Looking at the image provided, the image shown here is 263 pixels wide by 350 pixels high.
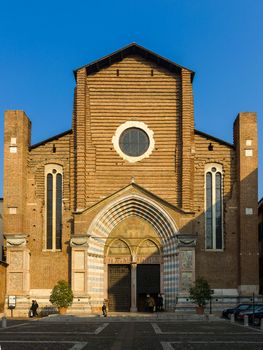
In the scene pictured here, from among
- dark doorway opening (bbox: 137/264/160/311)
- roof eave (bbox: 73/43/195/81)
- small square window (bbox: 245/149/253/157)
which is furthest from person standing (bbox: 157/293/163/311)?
roof eave (bbox: 73/43/195/81)

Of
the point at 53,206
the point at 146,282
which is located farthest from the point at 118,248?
the point at 53,206

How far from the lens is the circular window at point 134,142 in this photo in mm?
43719

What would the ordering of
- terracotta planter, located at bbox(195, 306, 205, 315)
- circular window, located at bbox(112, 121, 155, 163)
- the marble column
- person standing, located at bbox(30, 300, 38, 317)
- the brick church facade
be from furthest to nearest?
1. circular window, located at bbox(112, 121, 155, 163)
2. the marble column
3. the brick church facade
4. person standing, located at bbox(30, 300, 38, 317)
5. terracotta planter, located at bbox(195, 306, 205, 315)

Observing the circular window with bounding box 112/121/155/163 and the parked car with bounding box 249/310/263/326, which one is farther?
the circular window with bounding box 112/121/155/163

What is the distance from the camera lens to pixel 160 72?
146 feet

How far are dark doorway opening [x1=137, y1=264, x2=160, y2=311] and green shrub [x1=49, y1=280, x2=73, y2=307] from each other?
5.46m

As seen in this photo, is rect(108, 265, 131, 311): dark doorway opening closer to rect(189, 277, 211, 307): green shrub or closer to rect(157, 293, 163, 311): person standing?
rect(157, 293, 163, 311): person standing

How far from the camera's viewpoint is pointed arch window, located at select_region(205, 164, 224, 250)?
42906 mm

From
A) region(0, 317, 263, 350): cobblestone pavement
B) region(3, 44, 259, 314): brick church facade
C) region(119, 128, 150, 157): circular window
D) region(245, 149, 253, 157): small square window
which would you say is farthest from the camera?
region(119, 128, 150, 157): circular window

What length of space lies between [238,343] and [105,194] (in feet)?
74.0

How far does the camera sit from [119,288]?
143ft

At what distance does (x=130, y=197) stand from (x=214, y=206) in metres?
5.19

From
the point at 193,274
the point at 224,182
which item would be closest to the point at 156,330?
the point at 193,274

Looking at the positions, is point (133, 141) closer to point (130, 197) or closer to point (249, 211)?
point (130, 197)
